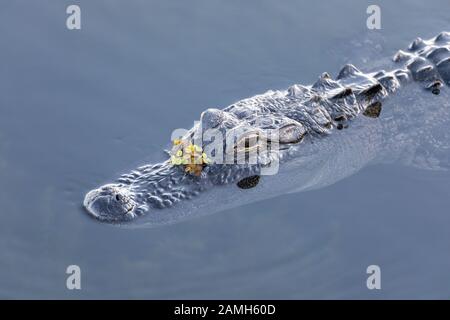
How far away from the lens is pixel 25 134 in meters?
9.30

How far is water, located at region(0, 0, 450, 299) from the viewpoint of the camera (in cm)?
779

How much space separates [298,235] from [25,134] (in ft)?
11.7

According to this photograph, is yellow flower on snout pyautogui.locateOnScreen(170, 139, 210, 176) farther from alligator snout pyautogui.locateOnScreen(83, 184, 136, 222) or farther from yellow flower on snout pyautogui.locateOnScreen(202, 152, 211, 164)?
alligator snout pyautogui.locateOnScreen(83, 184, 136, 222)

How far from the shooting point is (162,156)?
29.5 feet

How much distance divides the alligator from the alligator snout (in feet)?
0.03

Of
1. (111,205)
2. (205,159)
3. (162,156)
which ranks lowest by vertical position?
(111,205)

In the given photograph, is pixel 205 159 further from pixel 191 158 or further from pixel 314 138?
pixel 314 138

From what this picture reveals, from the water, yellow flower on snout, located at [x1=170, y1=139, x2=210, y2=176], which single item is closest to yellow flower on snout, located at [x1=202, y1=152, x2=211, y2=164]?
yellow flower on snout, located at [x1=170, y1=139, x2=210, y2=176]

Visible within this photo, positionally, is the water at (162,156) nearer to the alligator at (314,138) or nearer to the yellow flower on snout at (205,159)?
the alligator at (314,138)

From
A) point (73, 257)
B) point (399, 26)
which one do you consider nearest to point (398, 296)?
point (73, 257)

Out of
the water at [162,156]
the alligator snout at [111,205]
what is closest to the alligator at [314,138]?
the alligator snout at [111,205]

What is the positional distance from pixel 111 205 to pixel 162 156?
1.34 metres

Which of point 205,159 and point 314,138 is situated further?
point 314,138

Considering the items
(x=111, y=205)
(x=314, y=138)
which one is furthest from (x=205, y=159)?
(x=314, y=138)
